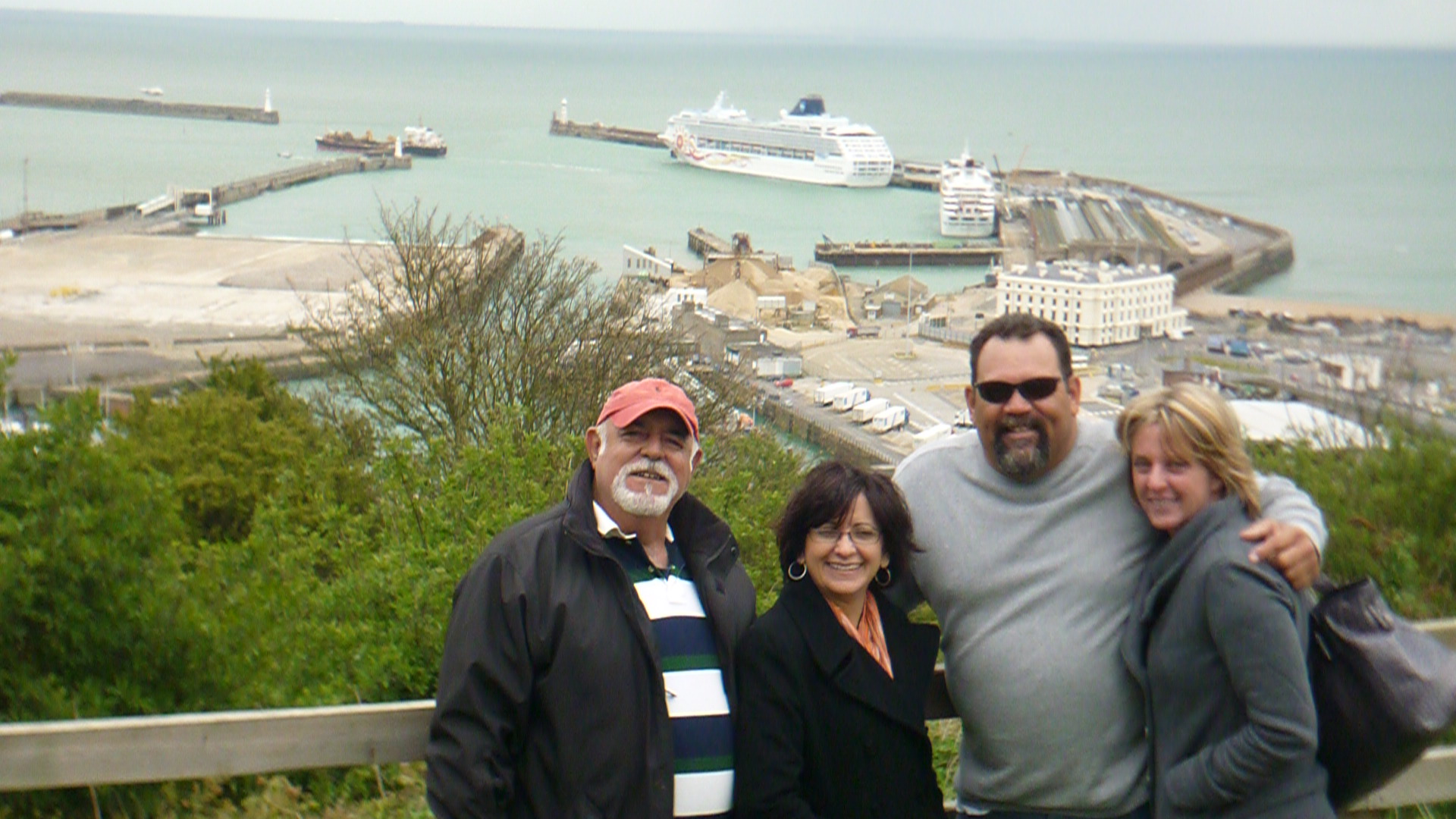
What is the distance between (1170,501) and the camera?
188 cm

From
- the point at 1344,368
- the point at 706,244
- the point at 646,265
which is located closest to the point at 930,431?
the point at 1344,368

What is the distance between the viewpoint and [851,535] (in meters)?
1.89

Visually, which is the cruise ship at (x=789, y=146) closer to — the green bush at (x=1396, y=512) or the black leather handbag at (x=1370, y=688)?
the green bush at (x=1396, y=512)

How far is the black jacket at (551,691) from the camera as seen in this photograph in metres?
1.78

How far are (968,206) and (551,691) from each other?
59.7 metres

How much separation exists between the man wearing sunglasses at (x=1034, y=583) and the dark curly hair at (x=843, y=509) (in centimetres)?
9

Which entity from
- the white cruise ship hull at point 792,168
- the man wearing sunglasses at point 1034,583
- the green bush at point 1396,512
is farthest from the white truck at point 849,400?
the white cruise ship hull at point 792,168

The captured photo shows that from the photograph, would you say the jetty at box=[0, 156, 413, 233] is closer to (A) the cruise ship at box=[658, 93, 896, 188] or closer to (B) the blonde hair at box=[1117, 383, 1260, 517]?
(A) the cruise ship at box=[658, 93, 896, 188]

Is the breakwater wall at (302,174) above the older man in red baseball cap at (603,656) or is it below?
below

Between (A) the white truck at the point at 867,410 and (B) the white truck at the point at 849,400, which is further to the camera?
(B) the white truck at the point at 849,400

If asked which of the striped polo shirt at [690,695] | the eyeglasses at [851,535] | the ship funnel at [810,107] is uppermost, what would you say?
the ship funnel at [810,107]

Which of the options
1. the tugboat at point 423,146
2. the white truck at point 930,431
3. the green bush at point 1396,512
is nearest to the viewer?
the green bush at point 1396,512

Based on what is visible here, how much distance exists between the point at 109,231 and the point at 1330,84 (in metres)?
170

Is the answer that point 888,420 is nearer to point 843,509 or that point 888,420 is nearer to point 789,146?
point 843,509
